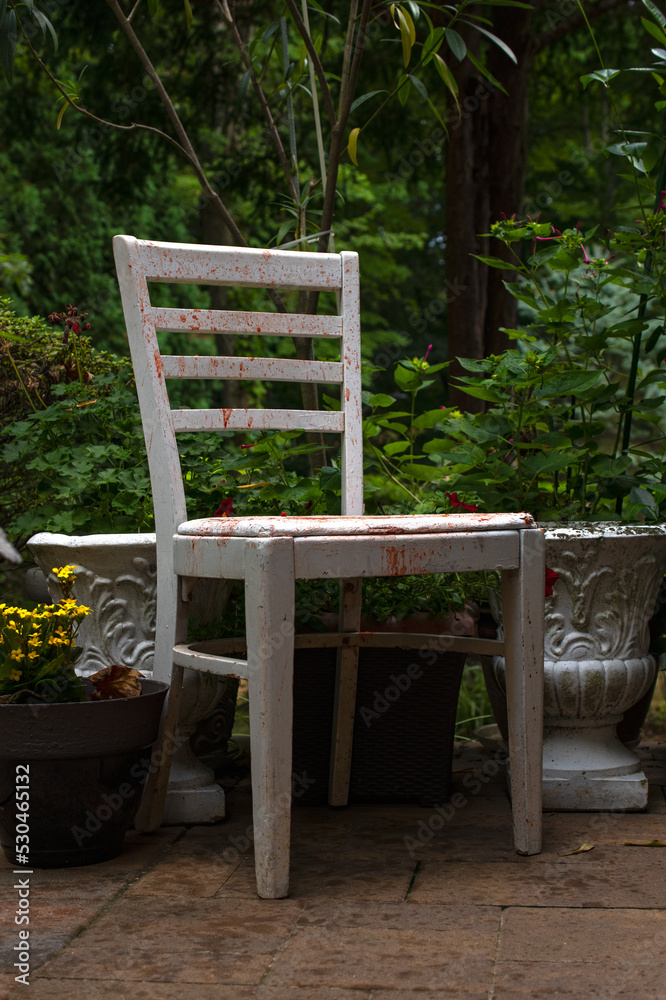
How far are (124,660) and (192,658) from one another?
0.39m

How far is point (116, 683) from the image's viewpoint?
190 cm

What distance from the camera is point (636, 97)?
6.85 m

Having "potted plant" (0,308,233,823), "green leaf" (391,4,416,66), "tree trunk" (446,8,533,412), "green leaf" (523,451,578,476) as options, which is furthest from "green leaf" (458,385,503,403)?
"tree trunk" (446,8,533,412)

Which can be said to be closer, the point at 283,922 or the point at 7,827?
the point at 283,922

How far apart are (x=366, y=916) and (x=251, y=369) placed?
45.4 inches

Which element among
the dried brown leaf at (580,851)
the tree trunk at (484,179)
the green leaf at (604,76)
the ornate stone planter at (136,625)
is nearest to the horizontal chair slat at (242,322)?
the ornate stone planter at (136,625)

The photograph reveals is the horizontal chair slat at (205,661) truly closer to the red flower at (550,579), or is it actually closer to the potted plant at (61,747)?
the potted plant at (61,747)

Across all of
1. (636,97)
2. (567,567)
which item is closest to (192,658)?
(567,567)

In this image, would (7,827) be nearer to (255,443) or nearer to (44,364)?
(255,443)

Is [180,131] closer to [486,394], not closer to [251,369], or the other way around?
[251,369]

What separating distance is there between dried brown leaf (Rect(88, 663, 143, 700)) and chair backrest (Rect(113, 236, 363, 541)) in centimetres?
28

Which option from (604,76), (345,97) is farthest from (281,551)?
(604,76)

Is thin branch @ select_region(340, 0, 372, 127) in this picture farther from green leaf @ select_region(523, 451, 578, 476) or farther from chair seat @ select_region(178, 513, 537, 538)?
chair seat @ select_region(178, 513, 537, 538)

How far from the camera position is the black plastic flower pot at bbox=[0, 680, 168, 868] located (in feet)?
5.70
